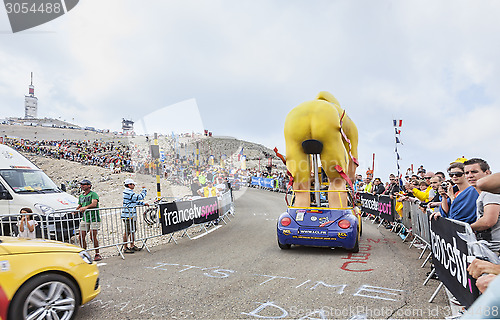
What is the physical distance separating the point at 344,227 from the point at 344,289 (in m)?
2.01

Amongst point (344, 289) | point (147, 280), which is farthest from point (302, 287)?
point (147, 280)

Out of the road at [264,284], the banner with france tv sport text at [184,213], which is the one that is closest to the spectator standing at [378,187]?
the road at [264,284]

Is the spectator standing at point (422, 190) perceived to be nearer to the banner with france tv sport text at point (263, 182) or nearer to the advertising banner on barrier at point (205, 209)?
the advertising banner on barrier at point (205, 209)

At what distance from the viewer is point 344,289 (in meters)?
4.44

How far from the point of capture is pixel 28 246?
350cm

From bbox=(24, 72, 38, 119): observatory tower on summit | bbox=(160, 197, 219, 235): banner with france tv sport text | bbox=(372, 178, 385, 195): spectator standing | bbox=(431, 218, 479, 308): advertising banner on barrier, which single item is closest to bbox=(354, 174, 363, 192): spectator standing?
bbox=(372, 178, 385, 195): spectator standing

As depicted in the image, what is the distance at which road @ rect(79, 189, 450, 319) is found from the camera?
3.75m

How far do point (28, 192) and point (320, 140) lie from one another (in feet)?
25.6

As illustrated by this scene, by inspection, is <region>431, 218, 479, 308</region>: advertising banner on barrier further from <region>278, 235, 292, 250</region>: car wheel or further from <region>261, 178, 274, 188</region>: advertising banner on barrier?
<region>261, 178, 274, 188</region>: advertising banner on barrier

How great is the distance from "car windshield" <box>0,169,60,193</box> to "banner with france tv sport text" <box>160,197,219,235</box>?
3.67 metres

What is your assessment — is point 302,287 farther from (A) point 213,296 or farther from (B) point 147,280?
(B) point 147,280

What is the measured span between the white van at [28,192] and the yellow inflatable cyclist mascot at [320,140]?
5.13 meters

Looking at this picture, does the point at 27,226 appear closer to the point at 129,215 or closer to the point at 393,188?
the point at 129,215

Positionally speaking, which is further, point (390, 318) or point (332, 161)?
point (332, 161)
